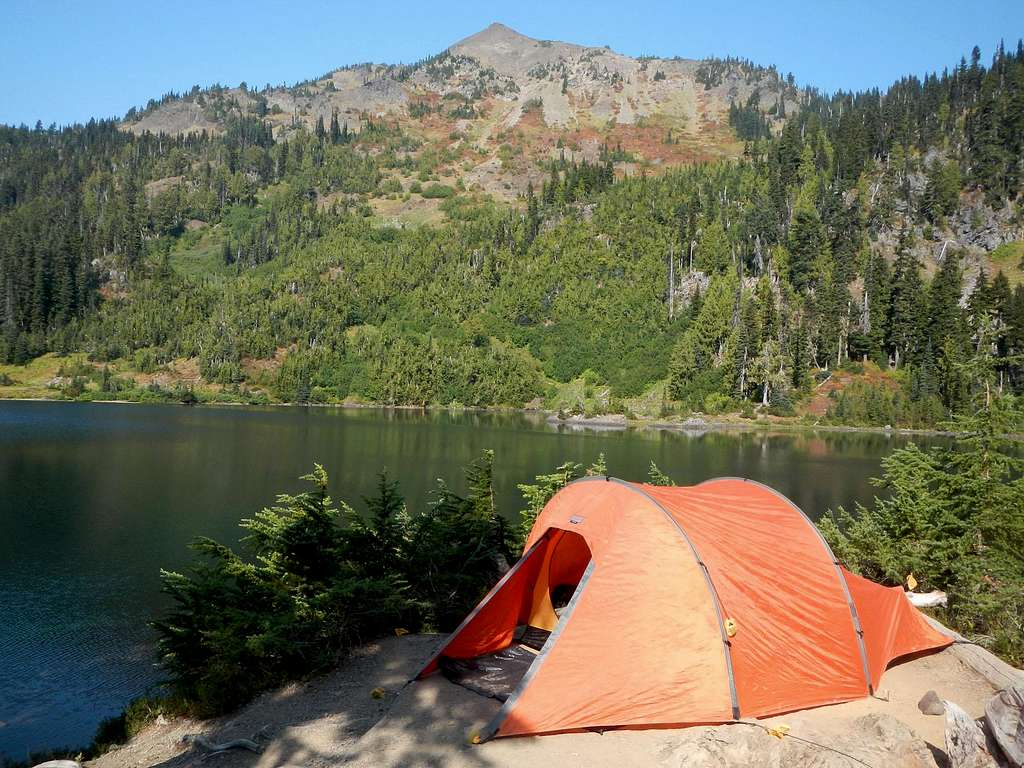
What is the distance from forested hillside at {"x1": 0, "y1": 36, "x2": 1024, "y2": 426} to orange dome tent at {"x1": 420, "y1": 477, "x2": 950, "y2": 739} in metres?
74.4

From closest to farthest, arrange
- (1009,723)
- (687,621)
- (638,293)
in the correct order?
(1009,723) < (687,621) < (638,293)

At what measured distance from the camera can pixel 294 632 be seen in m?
10.4

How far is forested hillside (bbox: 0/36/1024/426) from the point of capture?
8531 cm

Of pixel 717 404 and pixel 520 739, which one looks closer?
pixel 520 739

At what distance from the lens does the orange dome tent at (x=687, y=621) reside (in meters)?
7.72

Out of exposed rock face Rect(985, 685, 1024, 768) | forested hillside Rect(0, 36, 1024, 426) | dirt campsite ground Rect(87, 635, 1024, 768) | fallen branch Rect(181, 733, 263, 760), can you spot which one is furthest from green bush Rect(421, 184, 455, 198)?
exposed rock face Rect(985, 685, 1024, 768)

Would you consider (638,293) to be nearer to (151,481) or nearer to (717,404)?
(717,404)

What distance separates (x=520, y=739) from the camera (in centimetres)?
721

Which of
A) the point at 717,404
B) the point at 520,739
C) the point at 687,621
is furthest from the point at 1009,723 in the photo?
the point at 717,404

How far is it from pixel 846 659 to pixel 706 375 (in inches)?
3254

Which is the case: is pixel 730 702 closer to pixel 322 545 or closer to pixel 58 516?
pixel 322 545

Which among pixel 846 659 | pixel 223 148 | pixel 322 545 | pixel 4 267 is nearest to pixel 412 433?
pixel 322 545

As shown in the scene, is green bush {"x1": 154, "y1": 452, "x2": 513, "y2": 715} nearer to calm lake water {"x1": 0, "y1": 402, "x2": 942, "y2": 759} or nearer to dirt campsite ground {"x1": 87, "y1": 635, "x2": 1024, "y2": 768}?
dirt campsite ground {"x1": 87, "y1": 635, "x2": 1024, "y2": 768}

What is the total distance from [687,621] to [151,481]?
33.0 m
